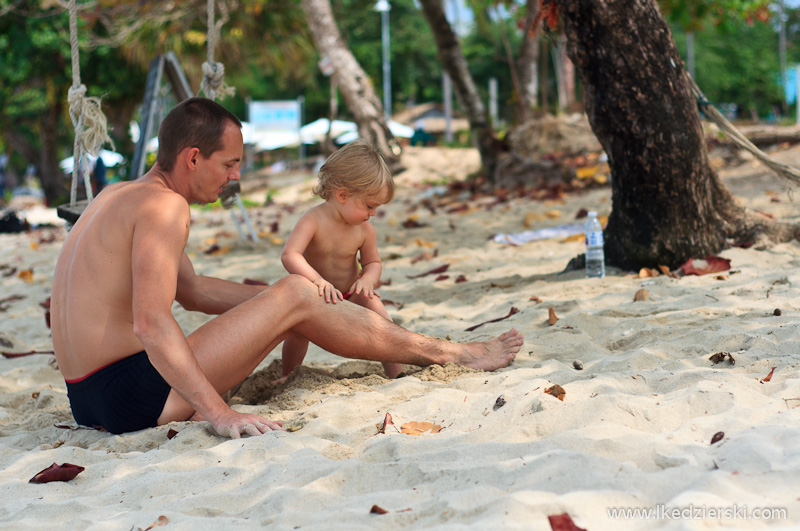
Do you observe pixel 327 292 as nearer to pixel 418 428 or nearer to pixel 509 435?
pixel 418 428

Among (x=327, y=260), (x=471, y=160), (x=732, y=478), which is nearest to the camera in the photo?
(x=732, y=478)

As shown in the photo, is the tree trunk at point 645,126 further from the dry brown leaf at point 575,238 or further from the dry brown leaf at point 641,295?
the dry brown leaf at point 575,238

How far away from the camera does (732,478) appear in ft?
5.46

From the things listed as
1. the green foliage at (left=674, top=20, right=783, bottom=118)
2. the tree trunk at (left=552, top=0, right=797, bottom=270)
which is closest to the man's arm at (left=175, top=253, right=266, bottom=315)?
the tree trunk at (left=552, top=0, right=797, bottom=270)

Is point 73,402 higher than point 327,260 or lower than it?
lower

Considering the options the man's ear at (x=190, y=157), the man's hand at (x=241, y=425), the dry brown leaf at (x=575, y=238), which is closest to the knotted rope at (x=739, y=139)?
the dry brown leaf at (x=575, y=238)

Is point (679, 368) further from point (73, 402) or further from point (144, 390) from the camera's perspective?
point (73, 402)

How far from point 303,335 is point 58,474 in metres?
0.99

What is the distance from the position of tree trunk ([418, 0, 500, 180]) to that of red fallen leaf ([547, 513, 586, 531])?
768 centimetres

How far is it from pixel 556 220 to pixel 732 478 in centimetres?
508

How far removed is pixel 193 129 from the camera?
97.7 inches

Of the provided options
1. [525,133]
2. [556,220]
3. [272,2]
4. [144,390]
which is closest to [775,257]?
[556,220]

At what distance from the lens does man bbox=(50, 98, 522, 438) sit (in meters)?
2.33

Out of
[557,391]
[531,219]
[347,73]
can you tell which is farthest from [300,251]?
[347,73]
